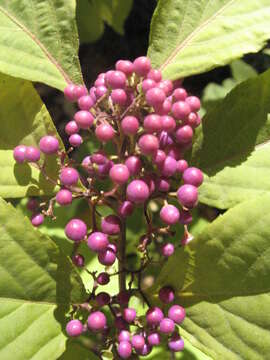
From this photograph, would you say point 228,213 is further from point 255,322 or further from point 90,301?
point 90,301

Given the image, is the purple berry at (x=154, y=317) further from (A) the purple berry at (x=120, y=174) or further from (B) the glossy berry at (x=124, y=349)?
(A) the purple berry at (x=120, y=174)

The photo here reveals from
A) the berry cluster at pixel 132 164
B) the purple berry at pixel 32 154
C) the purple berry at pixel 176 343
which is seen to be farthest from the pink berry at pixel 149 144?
the purple berry at pixel 176 343

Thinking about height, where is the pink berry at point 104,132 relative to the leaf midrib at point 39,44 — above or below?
below

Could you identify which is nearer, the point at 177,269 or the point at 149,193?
the point at 149,193

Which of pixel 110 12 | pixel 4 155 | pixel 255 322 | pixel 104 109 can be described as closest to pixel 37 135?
pixel 4 155

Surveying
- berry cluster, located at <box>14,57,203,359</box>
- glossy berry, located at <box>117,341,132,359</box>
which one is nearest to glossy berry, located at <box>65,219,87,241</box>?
berry cluster, located at <box>14,57,203,359</box>
